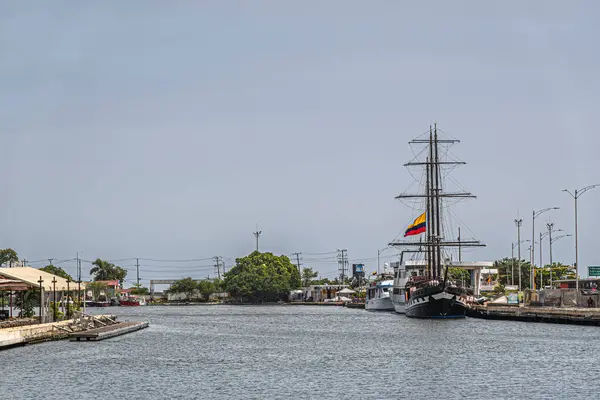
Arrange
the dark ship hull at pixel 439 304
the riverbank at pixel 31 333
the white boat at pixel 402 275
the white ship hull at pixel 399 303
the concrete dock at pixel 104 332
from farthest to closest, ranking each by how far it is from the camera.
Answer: the white boat at pixel 402 275
the white ship hull at pixel 399 303
the dark ship hull at pixel 439 304
the concrete dock at pixel 104 332
the riverbank at pixel 31 333

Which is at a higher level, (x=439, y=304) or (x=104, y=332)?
(x=439, y=304)

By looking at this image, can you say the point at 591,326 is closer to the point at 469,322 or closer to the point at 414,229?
the point at 469,322

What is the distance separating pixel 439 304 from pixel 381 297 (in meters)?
55.5

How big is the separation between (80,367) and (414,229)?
7107cm

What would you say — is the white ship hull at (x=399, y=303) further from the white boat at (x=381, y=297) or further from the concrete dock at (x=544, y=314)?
the concrete dock at (x=544, y=314)

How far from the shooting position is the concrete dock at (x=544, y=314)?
90.7m

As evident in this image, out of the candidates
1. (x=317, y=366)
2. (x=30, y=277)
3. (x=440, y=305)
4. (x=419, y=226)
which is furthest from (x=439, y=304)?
(x=317, y=366)

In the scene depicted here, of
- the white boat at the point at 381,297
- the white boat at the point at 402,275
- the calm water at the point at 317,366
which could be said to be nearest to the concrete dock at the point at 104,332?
the calm water at the point at 317,366

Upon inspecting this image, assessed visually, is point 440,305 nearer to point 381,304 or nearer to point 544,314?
point 544,314

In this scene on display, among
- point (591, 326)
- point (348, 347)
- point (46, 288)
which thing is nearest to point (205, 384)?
point (348, 347)

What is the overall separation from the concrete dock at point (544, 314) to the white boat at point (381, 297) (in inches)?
1627

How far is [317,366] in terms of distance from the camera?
56.4m

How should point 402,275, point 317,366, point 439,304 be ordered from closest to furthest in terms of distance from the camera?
point 317,366 < point 439,304 < point 402,275

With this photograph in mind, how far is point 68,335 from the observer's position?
7306cm
